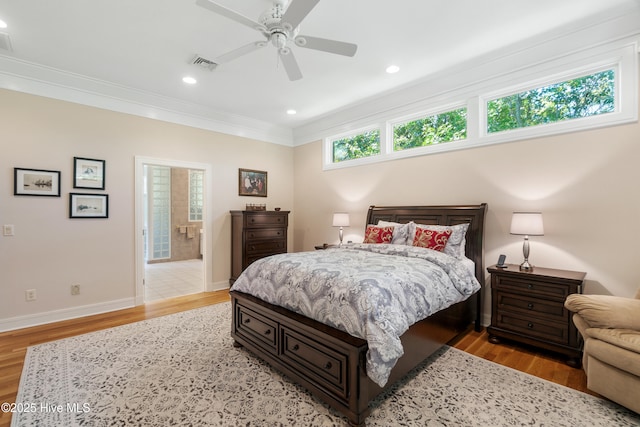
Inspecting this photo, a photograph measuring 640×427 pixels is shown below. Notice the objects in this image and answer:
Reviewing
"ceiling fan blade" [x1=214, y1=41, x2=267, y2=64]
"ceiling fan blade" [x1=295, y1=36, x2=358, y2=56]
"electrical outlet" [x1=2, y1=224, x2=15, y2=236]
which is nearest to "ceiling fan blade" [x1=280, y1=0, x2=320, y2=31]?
"ceiling fan blade" [x1=295, y1=36, x2=358, y2=56]

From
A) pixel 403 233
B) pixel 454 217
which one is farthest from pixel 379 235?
pixel 454 217

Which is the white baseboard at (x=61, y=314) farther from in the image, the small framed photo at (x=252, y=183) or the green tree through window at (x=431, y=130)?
the green tree through window at (x=431, y=130)

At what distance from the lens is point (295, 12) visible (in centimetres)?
196

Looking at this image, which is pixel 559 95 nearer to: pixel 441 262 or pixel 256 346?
pixel 441 262

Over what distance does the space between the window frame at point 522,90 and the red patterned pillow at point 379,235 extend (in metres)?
1.18

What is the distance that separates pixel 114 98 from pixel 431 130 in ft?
14.3

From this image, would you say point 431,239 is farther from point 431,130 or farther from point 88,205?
point 88,205

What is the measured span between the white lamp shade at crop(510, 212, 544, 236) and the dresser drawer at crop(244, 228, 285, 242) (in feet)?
11.8

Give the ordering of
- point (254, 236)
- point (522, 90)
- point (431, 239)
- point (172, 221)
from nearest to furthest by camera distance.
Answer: point (522, 90)
point (431, 239)
point (254, 236)
point (172, 221)

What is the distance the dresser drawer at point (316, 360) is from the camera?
6.12ft

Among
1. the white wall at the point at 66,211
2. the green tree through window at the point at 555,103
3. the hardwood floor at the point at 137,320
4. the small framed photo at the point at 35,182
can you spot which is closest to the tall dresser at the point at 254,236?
the hardwood floor at the point at 137,320

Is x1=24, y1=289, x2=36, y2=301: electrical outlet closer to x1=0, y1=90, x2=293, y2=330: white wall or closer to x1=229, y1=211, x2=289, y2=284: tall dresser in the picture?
x1=0, y1=90, x2=293, y2=330: white wall

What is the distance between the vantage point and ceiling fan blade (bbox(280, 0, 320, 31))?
1839 millimetres

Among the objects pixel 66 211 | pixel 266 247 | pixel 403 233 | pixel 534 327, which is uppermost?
pixel 66 211
